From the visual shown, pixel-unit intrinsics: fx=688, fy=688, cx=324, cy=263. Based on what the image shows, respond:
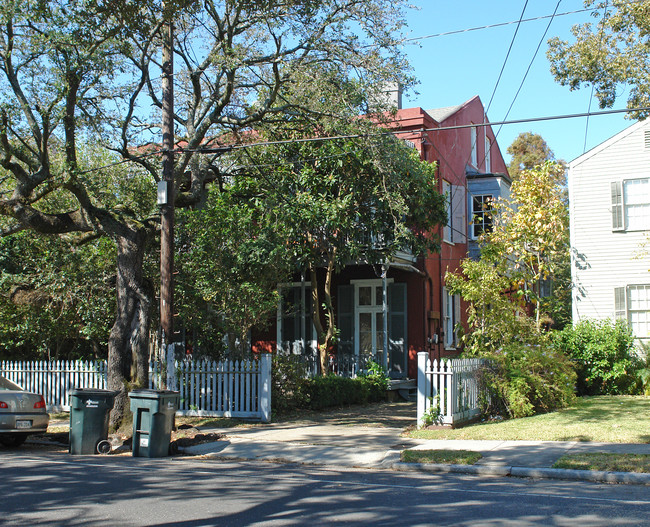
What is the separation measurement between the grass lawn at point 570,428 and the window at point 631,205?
641 cm

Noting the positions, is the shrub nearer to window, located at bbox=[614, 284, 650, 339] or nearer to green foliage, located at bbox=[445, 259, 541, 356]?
green foliage, located at bbox=[445, 259, 541, 356]

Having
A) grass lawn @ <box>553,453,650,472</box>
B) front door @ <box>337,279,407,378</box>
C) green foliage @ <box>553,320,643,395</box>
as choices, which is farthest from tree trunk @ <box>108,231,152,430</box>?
green foliage @ <box>553,320,643,395</box>

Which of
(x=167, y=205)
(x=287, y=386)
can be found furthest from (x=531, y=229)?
(x=167, y=205)

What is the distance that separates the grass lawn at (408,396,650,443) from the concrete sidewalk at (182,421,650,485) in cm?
42

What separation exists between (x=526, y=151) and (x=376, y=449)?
36.6 meters

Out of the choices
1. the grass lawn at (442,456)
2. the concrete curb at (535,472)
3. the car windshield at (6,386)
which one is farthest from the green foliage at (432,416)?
the car windshield at (6,386)

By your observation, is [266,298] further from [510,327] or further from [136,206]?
[510,327]

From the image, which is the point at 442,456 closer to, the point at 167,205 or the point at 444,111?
the point at 167,205

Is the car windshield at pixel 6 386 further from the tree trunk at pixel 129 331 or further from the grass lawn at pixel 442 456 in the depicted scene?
the grass lawn at pixel 442 456

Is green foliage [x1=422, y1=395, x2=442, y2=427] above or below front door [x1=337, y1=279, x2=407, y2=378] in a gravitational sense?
below

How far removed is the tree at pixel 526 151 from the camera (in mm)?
42938

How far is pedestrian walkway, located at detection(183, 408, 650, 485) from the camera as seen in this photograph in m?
9.35

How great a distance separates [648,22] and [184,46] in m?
9.83

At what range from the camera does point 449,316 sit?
934 inches
